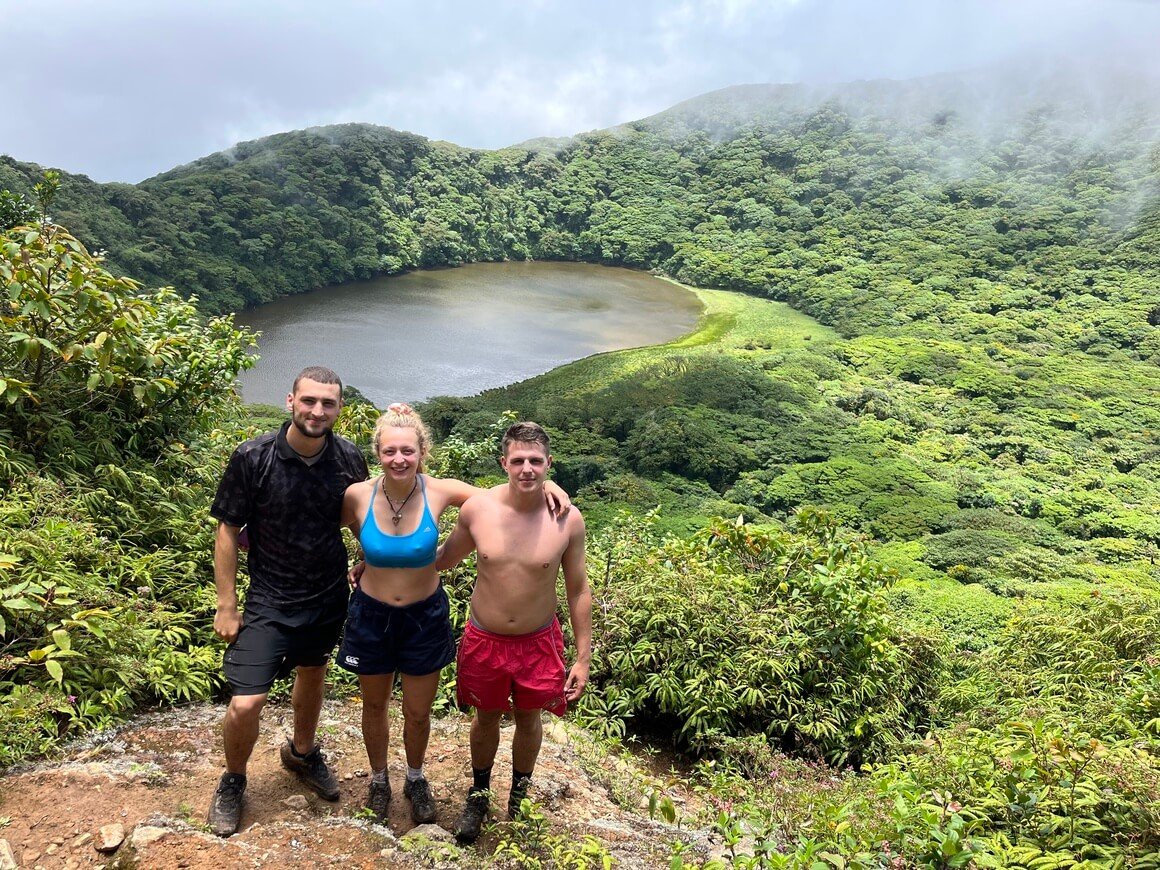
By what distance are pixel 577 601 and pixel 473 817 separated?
2.94 feet

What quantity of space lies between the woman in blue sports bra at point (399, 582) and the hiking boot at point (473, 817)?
0.60ft

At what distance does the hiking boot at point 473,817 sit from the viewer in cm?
278

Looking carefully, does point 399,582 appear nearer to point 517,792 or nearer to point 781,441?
point 517,792

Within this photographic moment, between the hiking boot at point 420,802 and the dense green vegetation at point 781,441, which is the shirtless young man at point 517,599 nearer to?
the hiking boot at point 420,802

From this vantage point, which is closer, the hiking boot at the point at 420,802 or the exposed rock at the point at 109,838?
the exposed rock at the point at 109,838

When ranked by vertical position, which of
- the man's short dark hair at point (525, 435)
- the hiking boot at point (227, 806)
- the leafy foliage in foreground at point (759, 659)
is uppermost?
the man's short dark hair at point (525, 435)

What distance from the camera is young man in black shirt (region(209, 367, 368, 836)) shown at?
8.64ft

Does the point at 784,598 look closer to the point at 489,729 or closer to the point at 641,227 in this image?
the point at 489,729

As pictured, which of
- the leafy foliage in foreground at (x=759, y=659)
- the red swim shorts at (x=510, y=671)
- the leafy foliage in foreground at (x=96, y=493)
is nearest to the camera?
the red swim shorts at (x=510, y=671)

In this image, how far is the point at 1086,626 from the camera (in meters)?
5.84

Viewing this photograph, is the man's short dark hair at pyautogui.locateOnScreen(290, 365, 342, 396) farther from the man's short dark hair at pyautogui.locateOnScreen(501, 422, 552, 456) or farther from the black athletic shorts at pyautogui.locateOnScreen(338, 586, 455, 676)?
the black athletic shorts at pyautogui.locateOnScreen(338, 586, 455, 676)

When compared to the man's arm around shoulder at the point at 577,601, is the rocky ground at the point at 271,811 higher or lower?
lower

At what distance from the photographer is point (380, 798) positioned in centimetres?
288

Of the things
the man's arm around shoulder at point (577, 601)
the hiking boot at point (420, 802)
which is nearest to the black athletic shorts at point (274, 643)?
the hiking boot at point (420, 802)
